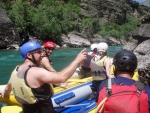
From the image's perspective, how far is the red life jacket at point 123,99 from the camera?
223cm

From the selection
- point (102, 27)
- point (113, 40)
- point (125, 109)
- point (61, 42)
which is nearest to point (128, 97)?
point (125, 109)

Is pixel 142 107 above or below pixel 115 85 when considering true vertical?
below

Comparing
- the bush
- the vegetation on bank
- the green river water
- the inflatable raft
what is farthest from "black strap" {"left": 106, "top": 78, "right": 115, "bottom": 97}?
the bush

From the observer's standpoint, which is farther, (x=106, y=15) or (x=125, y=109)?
(x=106, y=15)

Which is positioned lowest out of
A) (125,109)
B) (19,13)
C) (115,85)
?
(19,13)

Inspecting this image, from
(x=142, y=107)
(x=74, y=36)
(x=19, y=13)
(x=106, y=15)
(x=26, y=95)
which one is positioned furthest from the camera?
(x=106, y=15)

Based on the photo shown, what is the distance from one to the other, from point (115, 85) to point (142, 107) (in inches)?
10.8

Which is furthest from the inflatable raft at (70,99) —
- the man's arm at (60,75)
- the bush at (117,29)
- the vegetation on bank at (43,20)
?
the bush at (117,29)

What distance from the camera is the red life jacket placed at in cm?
223

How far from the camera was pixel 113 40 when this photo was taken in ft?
188

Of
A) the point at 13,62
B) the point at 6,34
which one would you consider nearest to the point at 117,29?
the point at 6,34

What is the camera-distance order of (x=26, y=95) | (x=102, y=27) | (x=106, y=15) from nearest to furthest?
(x=26, y=95) < (x=102, y=27) < (x=106, y=15)

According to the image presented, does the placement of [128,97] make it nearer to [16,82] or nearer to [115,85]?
[115,85]

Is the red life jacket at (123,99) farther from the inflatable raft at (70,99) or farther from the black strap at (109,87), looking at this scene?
the inflatable raft at (70,99)
